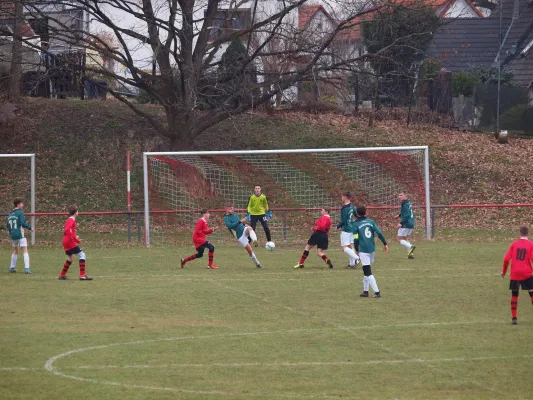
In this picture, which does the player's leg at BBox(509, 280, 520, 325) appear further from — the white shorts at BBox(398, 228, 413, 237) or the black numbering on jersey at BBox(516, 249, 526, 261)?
the white shorts at BBox(398, 228, 413, 237)

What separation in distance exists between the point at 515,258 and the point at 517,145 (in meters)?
25.6

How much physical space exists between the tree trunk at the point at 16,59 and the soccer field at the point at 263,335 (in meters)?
14.0

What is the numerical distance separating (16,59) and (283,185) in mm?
11464

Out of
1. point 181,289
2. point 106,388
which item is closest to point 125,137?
point 181,289

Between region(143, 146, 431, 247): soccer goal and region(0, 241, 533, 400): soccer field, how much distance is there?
775 cm

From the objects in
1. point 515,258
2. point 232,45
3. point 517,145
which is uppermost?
point 232,45

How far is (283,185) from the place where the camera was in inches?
1199

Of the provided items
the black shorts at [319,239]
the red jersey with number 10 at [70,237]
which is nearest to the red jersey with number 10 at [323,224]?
the black shorts at [319,239]

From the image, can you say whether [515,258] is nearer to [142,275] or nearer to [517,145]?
[142,275]

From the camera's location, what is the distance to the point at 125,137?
117ft

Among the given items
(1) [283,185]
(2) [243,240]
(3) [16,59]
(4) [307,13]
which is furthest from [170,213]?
(4) [307,13]

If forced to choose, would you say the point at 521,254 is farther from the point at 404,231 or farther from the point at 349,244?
the point at 404,231

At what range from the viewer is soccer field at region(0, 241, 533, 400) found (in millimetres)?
9398

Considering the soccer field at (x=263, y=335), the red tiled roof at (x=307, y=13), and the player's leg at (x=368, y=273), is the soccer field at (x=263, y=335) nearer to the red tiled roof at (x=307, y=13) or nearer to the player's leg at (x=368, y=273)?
the player's leg at (x=368, y=273)
